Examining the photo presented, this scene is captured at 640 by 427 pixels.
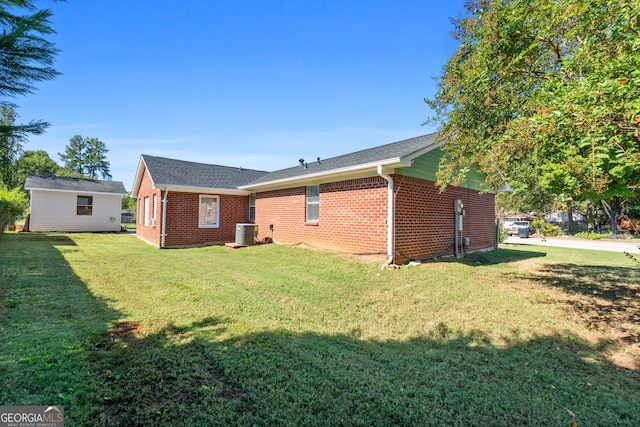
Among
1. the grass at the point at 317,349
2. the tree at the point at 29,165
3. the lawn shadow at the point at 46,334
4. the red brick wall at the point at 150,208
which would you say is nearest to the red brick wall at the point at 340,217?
the grass at the point at 317,349

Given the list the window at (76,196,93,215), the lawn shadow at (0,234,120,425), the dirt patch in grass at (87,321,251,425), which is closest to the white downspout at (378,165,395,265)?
the dirt patch in grass at (87,321,251,425)

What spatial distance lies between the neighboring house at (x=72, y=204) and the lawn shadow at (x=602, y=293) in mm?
25687

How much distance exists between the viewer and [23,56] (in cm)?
313

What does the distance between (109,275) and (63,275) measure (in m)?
0.90

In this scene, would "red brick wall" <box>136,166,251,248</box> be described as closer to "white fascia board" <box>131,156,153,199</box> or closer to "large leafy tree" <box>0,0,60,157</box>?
"white fascia board" <box>131,156,153,199</box>

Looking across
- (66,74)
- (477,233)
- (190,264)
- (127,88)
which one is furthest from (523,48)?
(127,88)

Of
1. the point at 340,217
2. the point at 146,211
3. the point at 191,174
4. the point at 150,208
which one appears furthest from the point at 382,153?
the point at 146,211

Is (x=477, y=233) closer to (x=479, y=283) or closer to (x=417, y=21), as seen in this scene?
(x=479, y=283)

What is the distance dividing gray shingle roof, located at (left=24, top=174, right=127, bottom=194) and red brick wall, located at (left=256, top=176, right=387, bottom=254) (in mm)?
16642

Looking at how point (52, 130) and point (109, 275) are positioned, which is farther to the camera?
point (109, 275)

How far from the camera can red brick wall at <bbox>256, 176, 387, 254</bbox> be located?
28.5 ft

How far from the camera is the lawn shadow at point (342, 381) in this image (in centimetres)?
236

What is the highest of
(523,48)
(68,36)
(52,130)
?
(523,48)

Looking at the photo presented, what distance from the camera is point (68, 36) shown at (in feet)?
12.8
